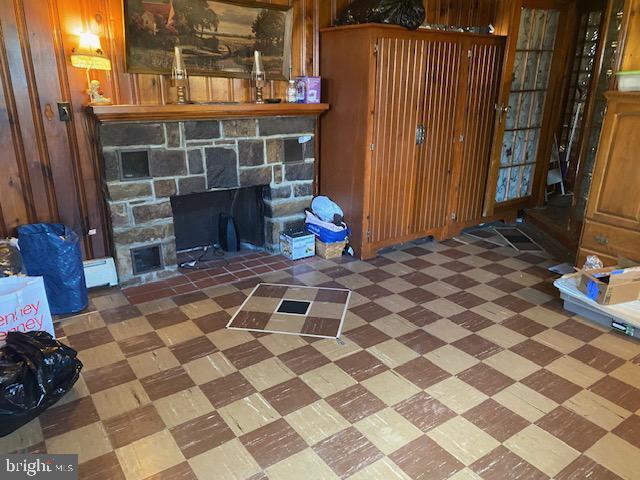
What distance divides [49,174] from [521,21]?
3.93 meters

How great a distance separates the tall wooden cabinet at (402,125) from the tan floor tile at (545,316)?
4.07ft

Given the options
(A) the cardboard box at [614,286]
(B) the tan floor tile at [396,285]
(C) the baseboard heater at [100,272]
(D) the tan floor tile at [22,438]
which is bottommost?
(D) the tan floor tile at [22,438]

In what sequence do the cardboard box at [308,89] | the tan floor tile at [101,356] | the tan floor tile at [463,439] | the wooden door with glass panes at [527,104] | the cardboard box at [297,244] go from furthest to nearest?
the wooden door with glass panes at [527,104] → the cardboard box at [297,244] → the cardboard box at [308,89] → the tan floor tile at [101,356] → the tan floor tile at [463,439]

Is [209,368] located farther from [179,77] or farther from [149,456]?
[179,77]

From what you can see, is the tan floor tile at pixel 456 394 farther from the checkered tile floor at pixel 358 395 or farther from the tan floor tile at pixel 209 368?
the tan floor tile at pixel 209 368

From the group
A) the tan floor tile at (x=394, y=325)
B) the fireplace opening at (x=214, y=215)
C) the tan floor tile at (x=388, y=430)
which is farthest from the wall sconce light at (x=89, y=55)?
the tan floor tile at (x=388, y=430)

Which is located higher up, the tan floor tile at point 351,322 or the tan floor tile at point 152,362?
the tan floor tile at point 351,322

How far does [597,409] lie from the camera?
2023 mm

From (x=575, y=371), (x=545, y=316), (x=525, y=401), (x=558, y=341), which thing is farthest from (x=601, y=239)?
(x=525, y=401)

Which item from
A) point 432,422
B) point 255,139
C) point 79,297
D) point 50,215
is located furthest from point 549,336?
point 50,215

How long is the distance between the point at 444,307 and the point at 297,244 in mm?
1227

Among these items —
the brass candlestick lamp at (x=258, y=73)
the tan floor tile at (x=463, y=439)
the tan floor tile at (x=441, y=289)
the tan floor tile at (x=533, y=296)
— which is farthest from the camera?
the brass candlestick lamp at (x=258, y=73)

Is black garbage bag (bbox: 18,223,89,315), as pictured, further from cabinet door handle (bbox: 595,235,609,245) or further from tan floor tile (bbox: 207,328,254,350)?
cabinet door handle (bbox: 595,235,609,245)

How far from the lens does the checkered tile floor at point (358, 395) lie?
1734mm
